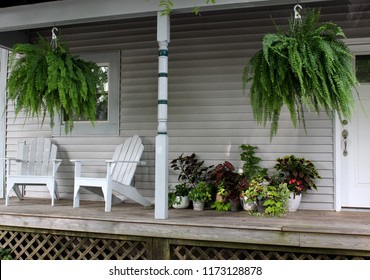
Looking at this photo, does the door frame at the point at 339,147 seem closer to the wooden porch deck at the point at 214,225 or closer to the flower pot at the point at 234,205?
the wooden porch deck at the point at 214,225

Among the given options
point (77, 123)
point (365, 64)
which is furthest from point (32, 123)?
point (365, 64)

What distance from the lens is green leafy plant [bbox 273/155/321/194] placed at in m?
4.04

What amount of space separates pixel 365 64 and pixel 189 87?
2.00 m

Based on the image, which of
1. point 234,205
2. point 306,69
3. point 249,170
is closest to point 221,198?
point 234,205

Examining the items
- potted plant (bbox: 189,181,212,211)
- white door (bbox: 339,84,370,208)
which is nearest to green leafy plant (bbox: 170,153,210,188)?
potted plant (bbox: 189,181,212,211)

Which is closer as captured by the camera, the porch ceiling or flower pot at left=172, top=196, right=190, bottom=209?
the porch ceiling

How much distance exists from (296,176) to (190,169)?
3.93 feet

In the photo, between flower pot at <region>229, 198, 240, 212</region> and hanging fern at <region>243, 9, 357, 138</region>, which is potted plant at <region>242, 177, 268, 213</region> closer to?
flower pot at <region>229, 198, 240, 212</region>

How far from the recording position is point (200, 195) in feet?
13.9

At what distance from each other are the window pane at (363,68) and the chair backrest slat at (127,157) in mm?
2582

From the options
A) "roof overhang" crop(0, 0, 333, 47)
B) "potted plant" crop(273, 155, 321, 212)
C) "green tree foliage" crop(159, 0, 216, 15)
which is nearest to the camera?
"green tree foliage" crop(159, 0, 216, 15)

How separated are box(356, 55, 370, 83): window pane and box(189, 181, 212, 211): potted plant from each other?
2.07m

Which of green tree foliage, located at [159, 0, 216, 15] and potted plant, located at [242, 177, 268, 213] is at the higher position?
green tree foliage, located at [159, 0, 216, 15]
